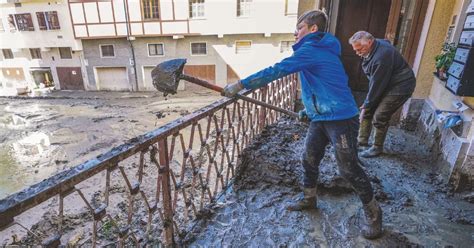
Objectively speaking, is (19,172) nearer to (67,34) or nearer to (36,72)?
(67,34)

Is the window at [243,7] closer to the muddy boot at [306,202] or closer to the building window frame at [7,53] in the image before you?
the muddy boot at [306,202]

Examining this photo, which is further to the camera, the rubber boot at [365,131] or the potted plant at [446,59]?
the rubber boot at [365,131]

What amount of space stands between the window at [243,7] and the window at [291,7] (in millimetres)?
2418

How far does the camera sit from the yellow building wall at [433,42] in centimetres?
432

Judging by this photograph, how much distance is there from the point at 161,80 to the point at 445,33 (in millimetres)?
4740

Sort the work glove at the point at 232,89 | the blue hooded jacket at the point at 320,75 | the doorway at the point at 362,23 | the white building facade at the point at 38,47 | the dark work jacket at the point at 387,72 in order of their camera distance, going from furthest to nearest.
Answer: the white building facade at the point at 38,47 → the doorway at the point at 362,23 → the dark work jacket at the point at 387,72 → the work glove at the point at 232,89 → the blue hooded jacket at the point at 320,75

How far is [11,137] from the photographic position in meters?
13.6

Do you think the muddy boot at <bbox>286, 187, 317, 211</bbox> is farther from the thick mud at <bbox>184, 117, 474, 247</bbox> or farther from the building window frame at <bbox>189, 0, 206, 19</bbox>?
the building window frame at <bbox>189, 0, 206, 19</bbox>

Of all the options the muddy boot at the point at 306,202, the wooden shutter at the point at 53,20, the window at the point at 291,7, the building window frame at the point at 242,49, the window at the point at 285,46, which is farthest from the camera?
the wooden shutter at the point at 53,20

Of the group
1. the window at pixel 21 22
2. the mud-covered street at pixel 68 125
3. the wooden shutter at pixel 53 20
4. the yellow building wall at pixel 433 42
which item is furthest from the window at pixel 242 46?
the window at pixel 21 22

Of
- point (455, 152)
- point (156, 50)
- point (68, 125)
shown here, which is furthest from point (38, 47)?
point (455, 152)

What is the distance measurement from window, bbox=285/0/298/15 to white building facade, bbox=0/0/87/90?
1578 cm

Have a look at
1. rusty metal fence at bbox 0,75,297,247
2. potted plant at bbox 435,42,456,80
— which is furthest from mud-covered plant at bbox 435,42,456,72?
rusty metal fence at bbox 0,75,297,247

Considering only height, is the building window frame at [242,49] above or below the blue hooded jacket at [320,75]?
below
